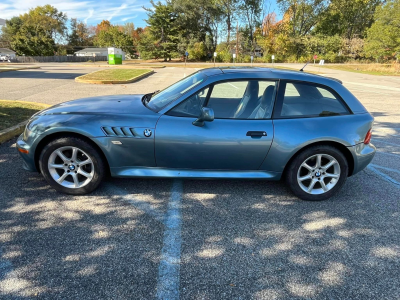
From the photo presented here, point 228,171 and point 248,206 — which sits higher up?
point 228,171

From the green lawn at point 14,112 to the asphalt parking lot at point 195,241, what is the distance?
2363 millimetres

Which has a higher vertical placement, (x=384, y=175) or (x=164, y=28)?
(x=164, y=28)

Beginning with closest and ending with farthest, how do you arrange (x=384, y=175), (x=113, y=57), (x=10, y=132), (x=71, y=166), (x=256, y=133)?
(x=256, y=133) → (x=71, y=166) → (x=384, y=175) → (x=10, y=132) → (x=113, y=57)

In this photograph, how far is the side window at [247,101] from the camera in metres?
3.38

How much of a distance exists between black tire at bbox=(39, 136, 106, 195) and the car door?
706mm

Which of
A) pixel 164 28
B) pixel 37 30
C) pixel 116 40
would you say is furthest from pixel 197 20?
pixel 37 30

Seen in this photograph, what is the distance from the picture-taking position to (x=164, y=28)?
185 ft

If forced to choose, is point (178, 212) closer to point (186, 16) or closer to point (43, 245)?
point (43, 245)

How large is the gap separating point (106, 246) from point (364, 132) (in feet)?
10.5

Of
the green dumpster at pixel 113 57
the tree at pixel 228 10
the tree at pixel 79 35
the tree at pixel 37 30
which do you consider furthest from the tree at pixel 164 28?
the tree at pixel 79 35

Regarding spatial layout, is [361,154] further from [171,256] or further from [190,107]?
[171,256]

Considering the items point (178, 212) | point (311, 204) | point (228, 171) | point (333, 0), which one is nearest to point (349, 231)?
point (311, 204)

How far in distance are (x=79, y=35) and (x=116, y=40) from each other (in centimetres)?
2262

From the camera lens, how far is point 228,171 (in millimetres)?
3391
